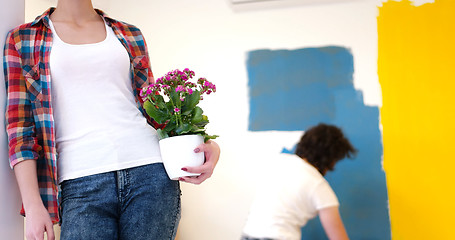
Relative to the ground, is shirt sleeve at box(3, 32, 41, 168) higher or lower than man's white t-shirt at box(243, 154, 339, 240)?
higher

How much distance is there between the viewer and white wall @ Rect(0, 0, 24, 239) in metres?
0.81

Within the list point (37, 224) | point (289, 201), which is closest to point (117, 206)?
point (37, 224)

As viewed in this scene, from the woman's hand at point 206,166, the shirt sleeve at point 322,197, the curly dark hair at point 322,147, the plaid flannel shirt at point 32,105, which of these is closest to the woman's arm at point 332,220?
the shirt sleeve at point 322,197

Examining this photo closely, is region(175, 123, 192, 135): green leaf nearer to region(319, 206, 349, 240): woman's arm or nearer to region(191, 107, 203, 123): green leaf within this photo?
region(191, 107, 203, 123): green leaf

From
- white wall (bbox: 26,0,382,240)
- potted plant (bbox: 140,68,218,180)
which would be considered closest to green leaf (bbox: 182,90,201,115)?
potted plant (bbox: 140,68,218,180)

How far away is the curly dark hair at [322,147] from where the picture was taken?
169 centimetres

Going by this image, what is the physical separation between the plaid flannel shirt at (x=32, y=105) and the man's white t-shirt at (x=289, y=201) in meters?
0.83

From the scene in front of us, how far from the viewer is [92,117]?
32.1 inches

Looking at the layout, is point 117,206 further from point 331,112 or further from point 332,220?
point 331,112

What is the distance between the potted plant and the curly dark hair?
79 cm

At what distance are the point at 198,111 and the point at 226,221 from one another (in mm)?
1325

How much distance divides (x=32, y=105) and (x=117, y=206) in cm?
25

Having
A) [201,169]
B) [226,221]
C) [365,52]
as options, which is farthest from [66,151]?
[365,52]

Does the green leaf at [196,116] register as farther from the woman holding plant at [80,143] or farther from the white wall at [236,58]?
the white wall at [236,58]
